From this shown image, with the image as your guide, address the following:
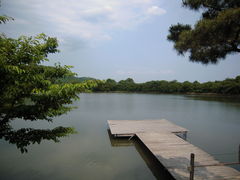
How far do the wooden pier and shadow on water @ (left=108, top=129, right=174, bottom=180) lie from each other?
295mm

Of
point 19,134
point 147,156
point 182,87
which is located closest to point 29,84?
point 19,134

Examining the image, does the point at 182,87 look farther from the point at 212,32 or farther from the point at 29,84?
the point at 29,84

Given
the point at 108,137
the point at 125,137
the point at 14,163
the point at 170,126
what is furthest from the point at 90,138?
the point at 170,126

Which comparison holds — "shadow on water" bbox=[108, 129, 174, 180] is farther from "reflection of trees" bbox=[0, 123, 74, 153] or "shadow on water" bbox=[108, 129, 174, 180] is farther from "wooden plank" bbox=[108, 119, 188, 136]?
"reflection of trees" bbox=[0, 123, 74, 153]

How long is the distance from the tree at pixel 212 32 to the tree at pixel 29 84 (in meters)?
2.15

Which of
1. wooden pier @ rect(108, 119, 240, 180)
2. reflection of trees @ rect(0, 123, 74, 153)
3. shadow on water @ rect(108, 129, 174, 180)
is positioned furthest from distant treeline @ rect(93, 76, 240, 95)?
reflection of trees @ rect(0, 123, 74, 153)

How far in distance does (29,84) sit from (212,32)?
3.07m

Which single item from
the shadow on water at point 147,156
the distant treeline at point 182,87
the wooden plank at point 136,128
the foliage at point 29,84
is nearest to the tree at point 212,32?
the foliage at point 29,84

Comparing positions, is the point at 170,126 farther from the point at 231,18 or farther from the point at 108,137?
the point at 231,18

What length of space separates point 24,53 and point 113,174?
4.28 meters

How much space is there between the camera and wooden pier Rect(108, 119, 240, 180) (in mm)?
3936

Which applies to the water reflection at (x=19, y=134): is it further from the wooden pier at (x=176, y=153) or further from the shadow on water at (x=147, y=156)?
the shadow on water at (x=147, y=156)

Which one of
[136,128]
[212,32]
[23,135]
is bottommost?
[136,128]

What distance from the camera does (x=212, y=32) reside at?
288 centimetres
